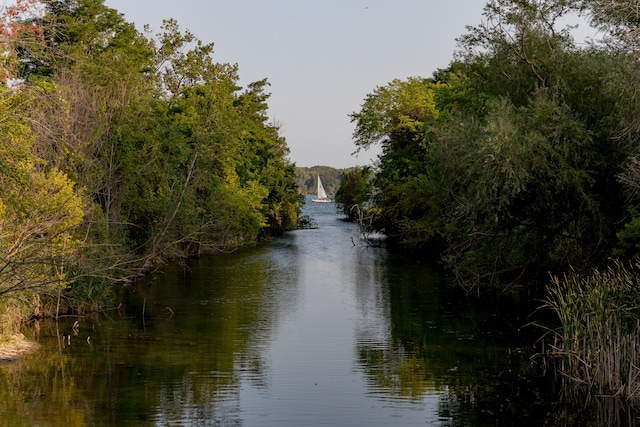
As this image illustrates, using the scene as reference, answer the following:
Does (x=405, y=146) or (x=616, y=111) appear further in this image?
(x=405, y=146)

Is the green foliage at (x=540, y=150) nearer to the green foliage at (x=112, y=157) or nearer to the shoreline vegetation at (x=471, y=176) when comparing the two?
the shoreline vegetation at (x=471, y=176)

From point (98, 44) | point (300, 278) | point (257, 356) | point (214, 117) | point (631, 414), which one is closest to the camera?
point (631, 414)

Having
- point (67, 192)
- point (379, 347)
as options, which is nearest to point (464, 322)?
point (379, 347)

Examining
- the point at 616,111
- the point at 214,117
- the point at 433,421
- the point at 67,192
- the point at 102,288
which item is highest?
the point at 214,117

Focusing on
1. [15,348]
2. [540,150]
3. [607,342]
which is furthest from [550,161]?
[15,348]

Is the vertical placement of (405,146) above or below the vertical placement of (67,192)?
above

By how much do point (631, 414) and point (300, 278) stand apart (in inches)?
983

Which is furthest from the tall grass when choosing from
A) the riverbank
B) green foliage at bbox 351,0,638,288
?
the riverbank

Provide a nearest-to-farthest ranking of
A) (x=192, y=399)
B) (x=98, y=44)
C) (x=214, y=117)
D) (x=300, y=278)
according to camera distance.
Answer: (x=192, y=399) → (x=300, y=278) → (x=98, y=44) → (x=214, y=117)

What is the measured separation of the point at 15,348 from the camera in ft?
65.0

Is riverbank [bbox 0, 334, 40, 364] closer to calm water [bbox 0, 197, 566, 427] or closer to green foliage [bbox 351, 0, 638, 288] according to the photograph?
calm water [bbox 0, 197, 566, 427]

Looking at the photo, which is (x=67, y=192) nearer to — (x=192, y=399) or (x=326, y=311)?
(x=192, y=399)

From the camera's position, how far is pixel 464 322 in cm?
2542

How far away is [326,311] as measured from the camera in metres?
28.6
